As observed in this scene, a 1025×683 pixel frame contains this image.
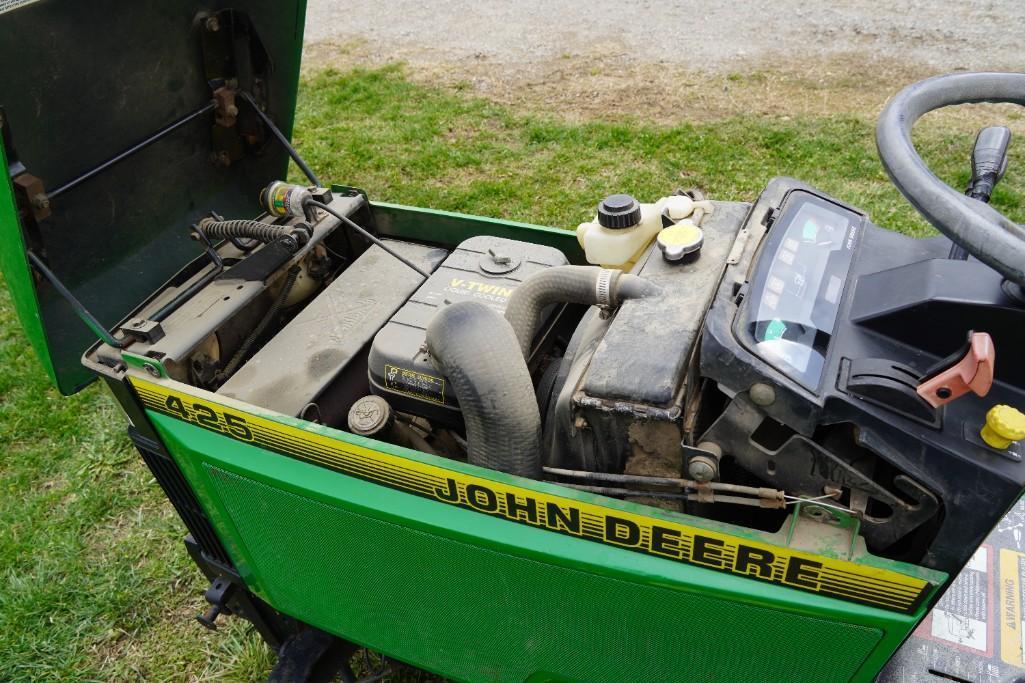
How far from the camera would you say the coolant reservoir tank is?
1881 millimetres

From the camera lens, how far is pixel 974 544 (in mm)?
1333

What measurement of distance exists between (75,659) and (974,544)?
262cm

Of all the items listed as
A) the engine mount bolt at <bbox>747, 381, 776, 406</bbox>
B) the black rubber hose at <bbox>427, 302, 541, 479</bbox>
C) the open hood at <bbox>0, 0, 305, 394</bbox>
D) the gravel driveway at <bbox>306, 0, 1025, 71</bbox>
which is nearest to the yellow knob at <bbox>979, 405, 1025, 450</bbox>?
the engine mount bolt at <bbox>747, 381, 776, 406</bbox>

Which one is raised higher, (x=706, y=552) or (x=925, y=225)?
(x=706, y=552)

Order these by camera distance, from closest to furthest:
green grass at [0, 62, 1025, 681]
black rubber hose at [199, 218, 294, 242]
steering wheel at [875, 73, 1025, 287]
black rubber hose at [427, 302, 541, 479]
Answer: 1. steering wheel at [875, 73, 1025, 287]
2. black rubber hose at [427, 302, 541, 479]
3. black rubber hose at [199, 218, 294, 242]
4. green grass at [0, 62, 1025, 681]

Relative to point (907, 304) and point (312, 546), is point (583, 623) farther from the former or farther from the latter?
point (907, 304)

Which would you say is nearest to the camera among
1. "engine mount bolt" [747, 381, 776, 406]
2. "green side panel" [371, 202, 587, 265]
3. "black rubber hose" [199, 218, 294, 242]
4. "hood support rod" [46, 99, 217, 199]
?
"engine mount bolt" [747, 381, 776, 406]

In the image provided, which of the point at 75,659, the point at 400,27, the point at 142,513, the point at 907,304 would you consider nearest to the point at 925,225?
the point at 907,304

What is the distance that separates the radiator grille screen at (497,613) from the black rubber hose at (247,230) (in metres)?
0.73

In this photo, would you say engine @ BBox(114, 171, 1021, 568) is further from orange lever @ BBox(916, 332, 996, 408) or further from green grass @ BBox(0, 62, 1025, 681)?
green grass @ BBox(0, 62, 1025, 681)

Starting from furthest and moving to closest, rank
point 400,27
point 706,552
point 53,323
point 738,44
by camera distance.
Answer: point 400,27
point 738,44
point 53,323
point 706,552

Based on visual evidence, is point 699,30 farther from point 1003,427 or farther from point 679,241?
point 1003,427

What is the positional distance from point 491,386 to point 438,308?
483 mm

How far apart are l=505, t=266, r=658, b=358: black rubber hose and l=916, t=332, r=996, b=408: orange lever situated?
58 cm
